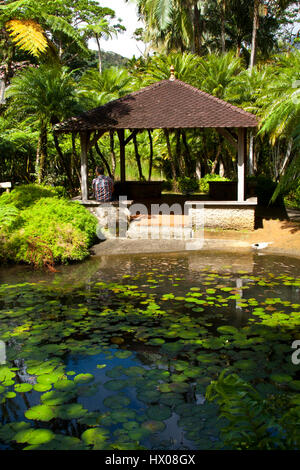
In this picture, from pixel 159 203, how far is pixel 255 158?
1073cm

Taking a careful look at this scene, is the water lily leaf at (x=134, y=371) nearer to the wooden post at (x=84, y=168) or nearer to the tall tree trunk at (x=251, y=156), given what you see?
the wooden post at (x=84, y=168)

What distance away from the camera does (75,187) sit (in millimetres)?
19031

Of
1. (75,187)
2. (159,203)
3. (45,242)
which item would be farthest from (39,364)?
(75,187)

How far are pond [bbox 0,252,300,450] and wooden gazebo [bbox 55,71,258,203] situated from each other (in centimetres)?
541

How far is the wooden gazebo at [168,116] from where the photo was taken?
12.4 metres

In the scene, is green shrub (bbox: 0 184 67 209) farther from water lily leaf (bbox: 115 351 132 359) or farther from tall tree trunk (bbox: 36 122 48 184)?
water lily leaf (bbox: 115 351 132 359)

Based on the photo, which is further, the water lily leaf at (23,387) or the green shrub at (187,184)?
the green shrub at (187,184)

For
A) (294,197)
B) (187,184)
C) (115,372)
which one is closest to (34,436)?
(115,372)

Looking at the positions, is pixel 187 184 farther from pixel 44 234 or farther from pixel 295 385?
pixel 295 385

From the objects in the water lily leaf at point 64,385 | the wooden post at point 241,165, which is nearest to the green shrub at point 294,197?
the wooden post at point 241,165

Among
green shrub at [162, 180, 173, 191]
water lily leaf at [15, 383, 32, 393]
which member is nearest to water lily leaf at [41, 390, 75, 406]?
water lily leaf at [15, 383, 32, 393]

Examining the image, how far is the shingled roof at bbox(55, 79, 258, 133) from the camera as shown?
1233 cm

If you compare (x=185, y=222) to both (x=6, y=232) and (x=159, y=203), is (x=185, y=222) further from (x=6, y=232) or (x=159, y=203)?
(x=6, y=232)

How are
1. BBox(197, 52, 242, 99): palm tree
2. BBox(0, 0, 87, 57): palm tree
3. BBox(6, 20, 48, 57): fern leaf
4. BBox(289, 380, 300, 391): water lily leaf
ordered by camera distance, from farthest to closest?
BBox(197, 52, 242, 99): palm tree
BBox(6, 20, 48, 57): fern leaf
BBox(0, 0, 87, 57): palm tree
BBox(289, 380, 300, 391): water lily leaf
